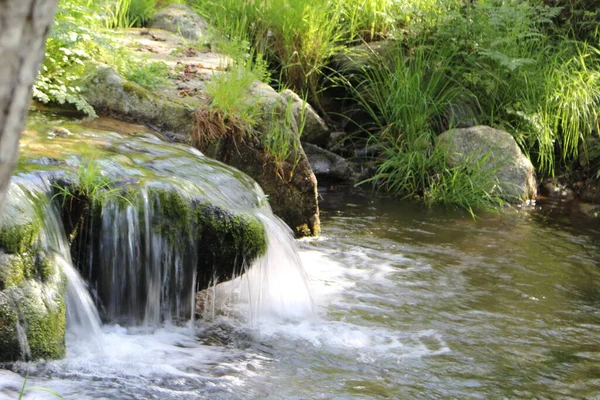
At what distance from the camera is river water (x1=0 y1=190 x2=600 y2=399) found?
12.1 feet

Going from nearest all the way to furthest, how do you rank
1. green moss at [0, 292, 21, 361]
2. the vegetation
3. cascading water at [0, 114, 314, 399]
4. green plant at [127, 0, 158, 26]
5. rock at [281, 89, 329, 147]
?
green moss at [0, 292, 21, 361], cascading water at [0, 114, 314, 399], rock at [281, 89, 329, 147], the vegetation, green plant at [127, 0, 158, 26]

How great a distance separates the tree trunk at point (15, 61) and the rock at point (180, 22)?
791 cm

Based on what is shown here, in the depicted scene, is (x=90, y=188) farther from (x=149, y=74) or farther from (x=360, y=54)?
(x=360, y=54)

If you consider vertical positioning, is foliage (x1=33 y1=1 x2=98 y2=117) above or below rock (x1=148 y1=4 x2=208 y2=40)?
below

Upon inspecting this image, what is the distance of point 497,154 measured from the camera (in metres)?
8.23

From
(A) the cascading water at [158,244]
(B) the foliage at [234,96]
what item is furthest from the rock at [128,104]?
(A) the cascading water at [158,244]

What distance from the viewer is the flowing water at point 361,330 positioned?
12.2ft

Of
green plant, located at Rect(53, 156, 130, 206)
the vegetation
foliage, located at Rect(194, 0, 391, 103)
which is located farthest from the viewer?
foliage, located at Rect(194, 0, 391, 103)

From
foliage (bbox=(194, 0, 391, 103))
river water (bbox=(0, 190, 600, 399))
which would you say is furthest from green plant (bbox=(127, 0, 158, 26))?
river water (bbox=(0, 190, 600, 399))

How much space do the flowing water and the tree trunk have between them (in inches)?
106

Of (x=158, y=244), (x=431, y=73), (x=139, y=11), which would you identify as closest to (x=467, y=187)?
(x=431, y=73)

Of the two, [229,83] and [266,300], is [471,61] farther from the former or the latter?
[266,300]

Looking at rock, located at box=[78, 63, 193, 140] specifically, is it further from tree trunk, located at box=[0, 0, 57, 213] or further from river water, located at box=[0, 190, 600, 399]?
tree trunk, located at box=[0, 0, 57, 213]

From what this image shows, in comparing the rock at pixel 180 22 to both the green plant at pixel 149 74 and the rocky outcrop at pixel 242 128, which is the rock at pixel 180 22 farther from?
the rocky outcrop at pixel 242 128
